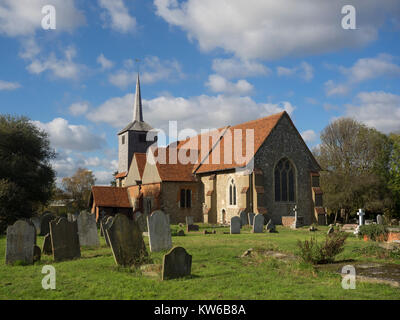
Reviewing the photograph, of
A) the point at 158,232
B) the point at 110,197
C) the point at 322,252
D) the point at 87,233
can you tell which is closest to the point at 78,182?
the point at 110,197

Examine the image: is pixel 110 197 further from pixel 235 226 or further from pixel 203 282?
pixel 203 282

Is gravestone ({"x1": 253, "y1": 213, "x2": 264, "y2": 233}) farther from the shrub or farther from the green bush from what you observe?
the shrub

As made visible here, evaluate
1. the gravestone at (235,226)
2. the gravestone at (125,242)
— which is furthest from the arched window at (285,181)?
the gravestone at (125,242)

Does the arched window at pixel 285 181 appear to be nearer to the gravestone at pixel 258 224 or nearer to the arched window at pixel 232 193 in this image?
the arched window at pixel 232 193

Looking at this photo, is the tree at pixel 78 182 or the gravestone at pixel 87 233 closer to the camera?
the gravestone at pixel 87 233

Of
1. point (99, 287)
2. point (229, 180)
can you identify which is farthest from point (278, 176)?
point (99, 287)

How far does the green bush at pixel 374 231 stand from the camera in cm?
1515

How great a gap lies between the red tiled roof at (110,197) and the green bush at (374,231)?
83.3 feet

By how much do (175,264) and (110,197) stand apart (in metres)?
30.1

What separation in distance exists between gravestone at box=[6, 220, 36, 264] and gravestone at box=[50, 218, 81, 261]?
0.67 m

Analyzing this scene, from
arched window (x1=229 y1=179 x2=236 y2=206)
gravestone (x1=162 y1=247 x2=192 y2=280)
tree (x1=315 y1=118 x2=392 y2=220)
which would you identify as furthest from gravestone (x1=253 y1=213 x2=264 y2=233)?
tree (x1=315 y1=118 x2=392 y2=220)

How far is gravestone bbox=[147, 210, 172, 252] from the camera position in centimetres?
1309

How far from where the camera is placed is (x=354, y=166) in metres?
43.8
